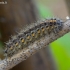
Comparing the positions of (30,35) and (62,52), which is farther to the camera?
(62,52)

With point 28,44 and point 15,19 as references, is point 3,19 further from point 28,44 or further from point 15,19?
point 28,44

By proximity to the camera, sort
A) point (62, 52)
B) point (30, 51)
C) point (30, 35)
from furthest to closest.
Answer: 1. point (62, 52)
2. point (30, 35)
3. point (30, 51)

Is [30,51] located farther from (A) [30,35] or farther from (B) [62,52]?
(B) [62,52]

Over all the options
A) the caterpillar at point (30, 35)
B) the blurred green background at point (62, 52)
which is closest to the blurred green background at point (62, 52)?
the blurred green background at point (62, 52)

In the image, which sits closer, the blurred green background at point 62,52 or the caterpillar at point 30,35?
the caterpillar at point 30,35

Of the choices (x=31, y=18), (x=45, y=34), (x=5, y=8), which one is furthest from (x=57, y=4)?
(x=45, y=34)

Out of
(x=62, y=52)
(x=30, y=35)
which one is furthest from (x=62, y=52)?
(x=30, y=35)

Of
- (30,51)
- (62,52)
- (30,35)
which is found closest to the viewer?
(30,51)

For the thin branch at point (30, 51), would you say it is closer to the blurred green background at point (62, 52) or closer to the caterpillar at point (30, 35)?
the caterpillar at point (30, 35)
